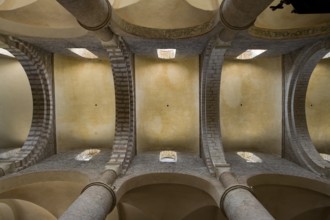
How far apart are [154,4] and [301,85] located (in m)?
6.04

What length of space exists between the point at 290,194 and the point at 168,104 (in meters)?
5.48

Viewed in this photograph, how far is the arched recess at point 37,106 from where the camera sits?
26.6ft

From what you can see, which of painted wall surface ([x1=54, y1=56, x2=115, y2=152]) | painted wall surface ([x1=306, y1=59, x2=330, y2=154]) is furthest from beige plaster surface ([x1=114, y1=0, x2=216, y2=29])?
painted wall surface ([x1=306, y1=59, x2=330, y2=154])

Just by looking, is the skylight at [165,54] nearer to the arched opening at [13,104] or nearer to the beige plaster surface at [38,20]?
the beige plaster surface at [38,20]

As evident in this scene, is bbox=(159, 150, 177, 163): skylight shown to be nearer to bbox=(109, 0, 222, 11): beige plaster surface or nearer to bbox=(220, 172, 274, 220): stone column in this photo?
bbox=(220, 172, 274, 220): stone column

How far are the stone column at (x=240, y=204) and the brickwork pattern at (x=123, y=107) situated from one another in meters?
3.39

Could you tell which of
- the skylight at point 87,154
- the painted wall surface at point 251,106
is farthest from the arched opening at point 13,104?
the painted wall surface at point 251,106

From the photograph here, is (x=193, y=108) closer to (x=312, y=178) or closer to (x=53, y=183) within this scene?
(x=312, y=178)

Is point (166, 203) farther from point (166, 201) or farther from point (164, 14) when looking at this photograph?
point (164, 14)

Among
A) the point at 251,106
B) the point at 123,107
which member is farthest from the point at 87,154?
the point at 251,106

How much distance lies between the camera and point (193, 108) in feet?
33.8

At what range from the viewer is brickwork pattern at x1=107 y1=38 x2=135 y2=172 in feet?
26.5

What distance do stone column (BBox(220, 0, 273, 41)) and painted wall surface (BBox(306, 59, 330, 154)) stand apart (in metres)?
7.16

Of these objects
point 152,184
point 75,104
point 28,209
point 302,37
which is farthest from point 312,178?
point 28,209
